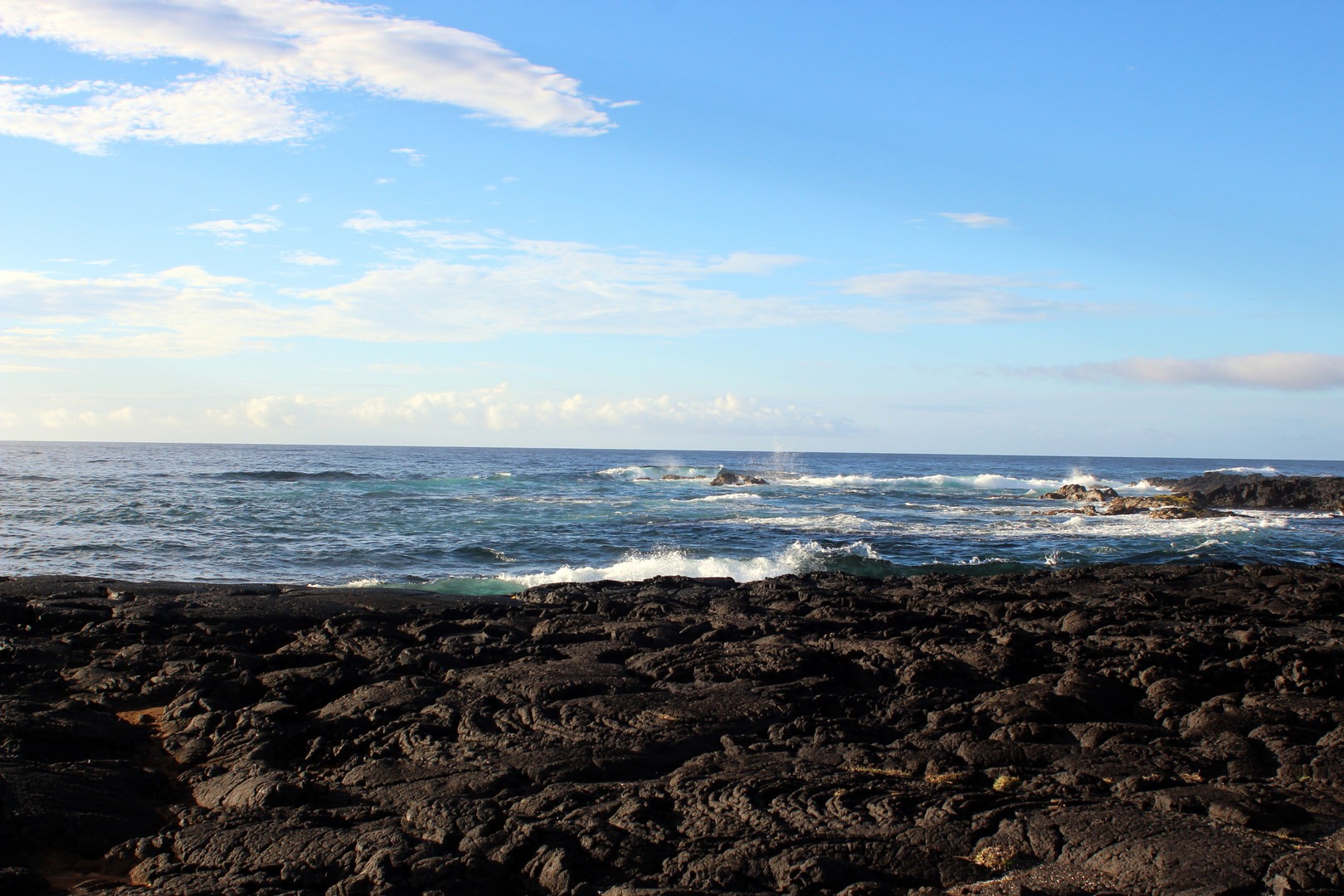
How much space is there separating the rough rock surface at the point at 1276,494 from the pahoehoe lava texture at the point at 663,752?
34318 mm

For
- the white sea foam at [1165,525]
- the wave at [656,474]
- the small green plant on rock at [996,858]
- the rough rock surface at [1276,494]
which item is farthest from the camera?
the wave at [656,474]

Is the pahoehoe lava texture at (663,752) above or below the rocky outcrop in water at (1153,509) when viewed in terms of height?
below

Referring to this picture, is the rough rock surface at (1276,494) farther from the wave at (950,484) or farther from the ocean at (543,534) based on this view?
the wave at (950,484)

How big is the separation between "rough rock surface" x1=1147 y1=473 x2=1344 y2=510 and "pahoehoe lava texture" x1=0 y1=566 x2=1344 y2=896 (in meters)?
34.3

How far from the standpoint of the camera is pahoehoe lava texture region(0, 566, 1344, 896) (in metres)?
5.23

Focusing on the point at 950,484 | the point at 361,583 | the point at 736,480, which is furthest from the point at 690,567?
the point at 950,484

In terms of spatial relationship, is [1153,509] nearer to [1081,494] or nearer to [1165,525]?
[1165,525]

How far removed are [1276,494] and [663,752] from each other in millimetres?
45041

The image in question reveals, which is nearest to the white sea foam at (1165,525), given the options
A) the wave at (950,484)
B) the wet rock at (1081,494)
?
the wet rock at (1081,494)

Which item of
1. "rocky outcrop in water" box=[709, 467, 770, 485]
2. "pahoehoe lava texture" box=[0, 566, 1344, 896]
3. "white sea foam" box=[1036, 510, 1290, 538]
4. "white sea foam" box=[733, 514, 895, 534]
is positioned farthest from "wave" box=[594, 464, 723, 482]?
"pahoehoe lava texture" box=[0, 566, 1344, 896]

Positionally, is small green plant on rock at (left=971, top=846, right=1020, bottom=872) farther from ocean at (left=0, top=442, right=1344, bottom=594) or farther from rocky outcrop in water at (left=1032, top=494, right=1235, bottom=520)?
rocky outcrop in water at (left=1032, top=494, right=1235, bottom=520)

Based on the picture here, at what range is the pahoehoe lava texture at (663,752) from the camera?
5230 millimetres

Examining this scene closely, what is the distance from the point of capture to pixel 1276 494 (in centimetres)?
4162

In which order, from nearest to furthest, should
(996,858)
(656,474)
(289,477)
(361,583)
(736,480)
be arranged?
(996,858)
(361,583)
(289,477)
(736,480)
(656,474)
